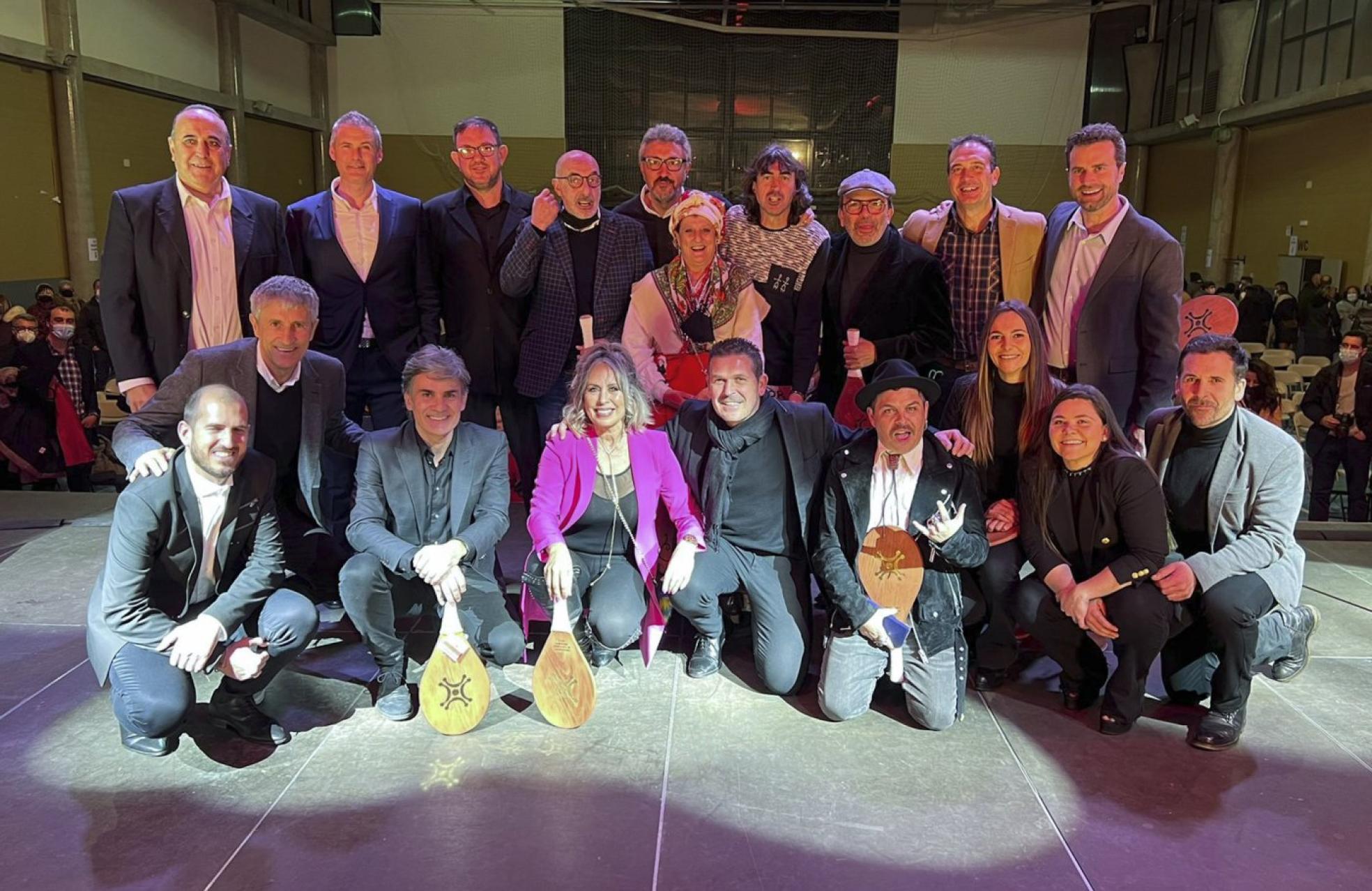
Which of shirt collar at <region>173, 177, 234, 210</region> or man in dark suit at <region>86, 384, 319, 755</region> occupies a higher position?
shirt collar at <region>173, 177, 234, 210</region>

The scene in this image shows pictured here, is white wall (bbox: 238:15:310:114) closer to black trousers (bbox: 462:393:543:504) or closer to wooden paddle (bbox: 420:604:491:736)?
black trousers (bbox: 462:393:543:504)

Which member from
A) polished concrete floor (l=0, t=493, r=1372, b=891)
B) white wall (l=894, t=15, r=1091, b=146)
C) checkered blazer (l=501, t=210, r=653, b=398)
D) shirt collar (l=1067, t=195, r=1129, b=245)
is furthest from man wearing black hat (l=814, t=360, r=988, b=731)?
white wall (l=894, t=15, r=1091, b=146)

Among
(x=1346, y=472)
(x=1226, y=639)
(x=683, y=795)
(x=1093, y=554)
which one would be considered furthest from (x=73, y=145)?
(x=1346, y=472)

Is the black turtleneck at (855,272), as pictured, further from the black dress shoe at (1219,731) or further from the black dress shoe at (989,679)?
the black dress shoe at (1219,731)

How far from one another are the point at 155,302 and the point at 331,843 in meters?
1.98

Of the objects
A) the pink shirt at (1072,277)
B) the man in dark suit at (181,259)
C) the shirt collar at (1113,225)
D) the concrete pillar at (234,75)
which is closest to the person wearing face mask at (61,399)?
the man in dark suit at (181,259)

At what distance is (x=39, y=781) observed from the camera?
7.75 ft

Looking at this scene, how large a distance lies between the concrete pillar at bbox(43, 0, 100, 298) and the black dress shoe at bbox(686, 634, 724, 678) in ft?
32.5

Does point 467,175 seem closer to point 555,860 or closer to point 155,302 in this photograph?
point 155,302

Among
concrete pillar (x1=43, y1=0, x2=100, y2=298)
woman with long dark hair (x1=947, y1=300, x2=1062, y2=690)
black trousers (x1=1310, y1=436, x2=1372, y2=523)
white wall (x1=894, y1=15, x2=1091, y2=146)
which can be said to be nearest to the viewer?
woman with long dark hair (x1=947, y1=300, x2=1062, y2=690)

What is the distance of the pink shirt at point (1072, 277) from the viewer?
318 cm

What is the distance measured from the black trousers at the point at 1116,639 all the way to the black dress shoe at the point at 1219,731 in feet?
0.51

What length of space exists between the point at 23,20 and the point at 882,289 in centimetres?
1003

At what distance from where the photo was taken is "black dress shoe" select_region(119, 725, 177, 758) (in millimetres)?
2477
